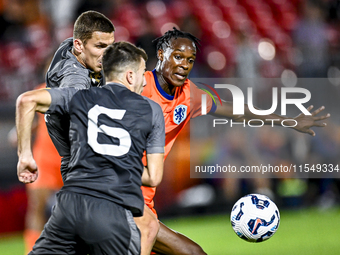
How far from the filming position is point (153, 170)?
2859 mm

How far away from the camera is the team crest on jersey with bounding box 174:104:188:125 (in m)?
4.10

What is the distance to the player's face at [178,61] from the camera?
3.98 m

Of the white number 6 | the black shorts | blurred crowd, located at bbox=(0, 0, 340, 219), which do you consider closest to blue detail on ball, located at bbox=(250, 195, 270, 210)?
the black shorts

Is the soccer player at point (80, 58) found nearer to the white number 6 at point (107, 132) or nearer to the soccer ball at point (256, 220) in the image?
the white number 6 at point (107, 132)

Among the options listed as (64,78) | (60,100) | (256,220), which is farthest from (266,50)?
(60,100)

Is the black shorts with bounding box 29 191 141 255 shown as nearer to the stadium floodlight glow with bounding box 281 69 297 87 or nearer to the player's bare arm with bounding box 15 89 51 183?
the player's bare arm with bounding box 15 89 51 183

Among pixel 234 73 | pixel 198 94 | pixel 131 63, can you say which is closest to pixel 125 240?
pixel 131 63

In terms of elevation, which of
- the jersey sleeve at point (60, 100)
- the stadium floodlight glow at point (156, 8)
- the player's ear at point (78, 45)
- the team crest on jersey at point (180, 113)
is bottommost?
the jersey sleeve at point (60, 100)

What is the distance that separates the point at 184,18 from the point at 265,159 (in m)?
3.27

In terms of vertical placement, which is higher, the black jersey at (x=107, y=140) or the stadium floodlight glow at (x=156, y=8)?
the stadium floodlight glow at (x=156, y=8)

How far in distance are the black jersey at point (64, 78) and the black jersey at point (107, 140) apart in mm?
409

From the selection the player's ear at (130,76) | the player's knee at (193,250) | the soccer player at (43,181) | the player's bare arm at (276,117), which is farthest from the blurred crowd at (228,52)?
the player's ear at (130,76)

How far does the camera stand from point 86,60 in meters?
3.58

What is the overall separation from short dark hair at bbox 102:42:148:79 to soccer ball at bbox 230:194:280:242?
175 centimetres
